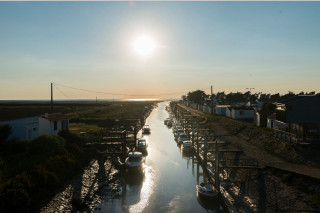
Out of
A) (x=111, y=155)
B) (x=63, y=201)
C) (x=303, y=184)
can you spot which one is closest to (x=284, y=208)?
(x=303, y=184)

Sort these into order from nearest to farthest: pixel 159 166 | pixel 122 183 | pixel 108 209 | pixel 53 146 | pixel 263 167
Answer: pixel 108 209, pixel 263 167, pixel 122 183, pixel 53 146, pixel 159 166

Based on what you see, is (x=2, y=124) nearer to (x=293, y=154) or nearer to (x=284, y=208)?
(x=284, y=208)

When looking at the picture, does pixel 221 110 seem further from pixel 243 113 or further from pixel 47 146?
pixel 47 146

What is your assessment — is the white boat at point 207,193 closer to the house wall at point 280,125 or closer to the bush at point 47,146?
the house wall at point 280,125

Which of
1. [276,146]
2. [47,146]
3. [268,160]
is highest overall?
[47,146]

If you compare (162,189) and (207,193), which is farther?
(162,189)

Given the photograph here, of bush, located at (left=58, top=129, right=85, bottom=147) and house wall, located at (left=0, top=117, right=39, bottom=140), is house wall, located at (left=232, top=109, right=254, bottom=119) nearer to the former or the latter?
bush, located at (left=58, top=129, right=85, bottom=147)

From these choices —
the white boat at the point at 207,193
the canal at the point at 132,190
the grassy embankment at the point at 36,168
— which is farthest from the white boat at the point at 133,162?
the white boat at the point at 207,193

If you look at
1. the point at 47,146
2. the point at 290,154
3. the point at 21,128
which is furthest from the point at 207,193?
the point at 21,128
